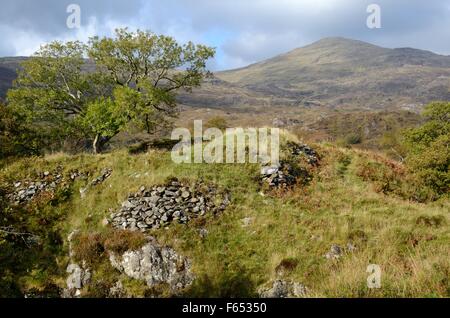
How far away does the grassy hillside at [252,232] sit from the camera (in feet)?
49.8

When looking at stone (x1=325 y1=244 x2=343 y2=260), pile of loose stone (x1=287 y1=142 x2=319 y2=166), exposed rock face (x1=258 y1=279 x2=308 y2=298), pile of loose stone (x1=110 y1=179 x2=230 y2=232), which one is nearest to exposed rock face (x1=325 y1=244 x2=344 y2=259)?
stone (x1=325 y1=244 x2=343 y2=260)

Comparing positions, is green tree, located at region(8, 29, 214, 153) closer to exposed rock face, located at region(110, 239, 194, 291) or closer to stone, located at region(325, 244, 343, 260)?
exposed rock face, located at region(110, 239, 194, 291)

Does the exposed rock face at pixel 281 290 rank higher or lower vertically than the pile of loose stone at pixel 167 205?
lower

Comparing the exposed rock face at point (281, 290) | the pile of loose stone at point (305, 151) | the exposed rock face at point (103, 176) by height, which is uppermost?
the pile of loose stone at point (305, 151)

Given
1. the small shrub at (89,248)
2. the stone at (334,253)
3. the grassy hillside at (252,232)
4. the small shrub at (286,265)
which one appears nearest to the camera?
the grassy hillside at (252,232)

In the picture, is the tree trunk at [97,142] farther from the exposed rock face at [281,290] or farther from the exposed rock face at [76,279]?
the exposed rock face at [281,290]

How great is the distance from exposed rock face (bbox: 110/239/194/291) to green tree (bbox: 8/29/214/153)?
1667 cm

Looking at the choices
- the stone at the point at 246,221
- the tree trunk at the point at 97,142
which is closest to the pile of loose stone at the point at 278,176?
the stone at the point at 246,221

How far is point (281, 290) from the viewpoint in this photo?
53.4 feet

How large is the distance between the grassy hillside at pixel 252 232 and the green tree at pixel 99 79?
8434mm

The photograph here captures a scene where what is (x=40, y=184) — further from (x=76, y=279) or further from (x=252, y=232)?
(x=252, y=232)

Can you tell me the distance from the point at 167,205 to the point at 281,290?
829cm
